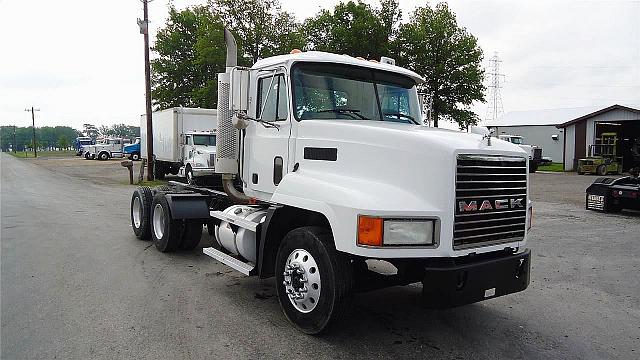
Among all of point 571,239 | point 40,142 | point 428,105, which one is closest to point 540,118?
point 571,239

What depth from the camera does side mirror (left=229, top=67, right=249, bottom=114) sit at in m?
5.71

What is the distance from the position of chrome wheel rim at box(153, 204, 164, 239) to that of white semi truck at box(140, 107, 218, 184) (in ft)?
33.0

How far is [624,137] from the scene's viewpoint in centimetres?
3378

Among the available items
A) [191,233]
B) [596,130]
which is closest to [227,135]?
[191,233]

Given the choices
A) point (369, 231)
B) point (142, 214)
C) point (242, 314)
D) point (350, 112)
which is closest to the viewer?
point (369, 231)

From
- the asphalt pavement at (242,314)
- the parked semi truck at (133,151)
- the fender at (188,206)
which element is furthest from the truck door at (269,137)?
the parked semi truck at (133,151)

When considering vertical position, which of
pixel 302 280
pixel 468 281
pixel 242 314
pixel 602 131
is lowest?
pixel 242 314

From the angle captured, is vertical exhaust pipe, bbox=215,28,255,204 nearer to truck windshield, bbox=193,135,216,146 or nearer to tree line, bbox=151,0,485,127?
truck windshield, bbox=193,135,216,146

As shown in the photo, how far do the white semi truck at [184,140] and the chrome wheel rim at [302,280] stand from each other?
46.4ft

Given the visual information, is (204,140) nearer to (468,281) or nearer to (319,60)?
(319,60)

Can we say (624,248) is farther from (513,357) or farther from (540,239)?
(513,357)

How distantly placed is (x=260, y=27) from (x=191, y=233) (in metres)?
27.3

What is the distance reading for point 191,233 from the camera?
764cm

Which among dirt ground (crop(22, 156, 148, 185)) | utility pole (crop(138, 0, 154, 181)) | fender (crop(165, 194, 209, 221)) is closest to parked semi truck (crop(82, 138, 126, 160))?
dirt ground (crop(22, 156, 148, 185))
